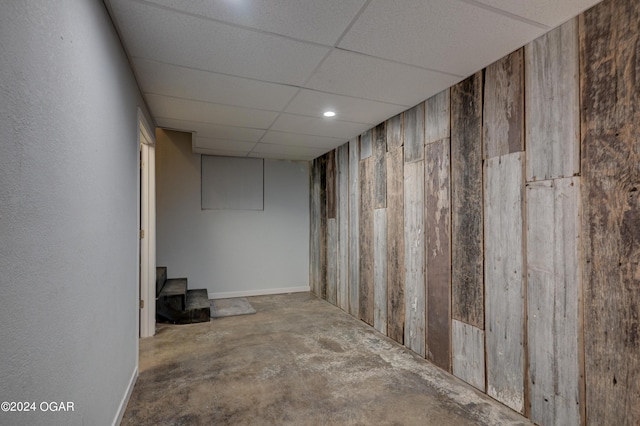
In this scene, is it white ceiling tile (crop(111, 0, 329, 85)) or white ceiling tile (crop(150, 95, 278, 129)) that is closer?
white ceiling tile (crop(111, 0, 329, 85))

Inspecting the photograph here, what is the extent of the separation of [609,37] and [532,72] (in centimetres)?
40

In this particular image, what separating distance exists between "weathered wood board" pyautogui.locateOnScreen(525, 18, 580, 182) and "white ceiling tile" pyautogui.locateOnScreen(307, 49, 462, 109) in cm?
61

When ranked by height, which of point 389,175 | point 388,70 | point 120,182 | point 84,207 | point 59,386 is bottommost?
point 59,386

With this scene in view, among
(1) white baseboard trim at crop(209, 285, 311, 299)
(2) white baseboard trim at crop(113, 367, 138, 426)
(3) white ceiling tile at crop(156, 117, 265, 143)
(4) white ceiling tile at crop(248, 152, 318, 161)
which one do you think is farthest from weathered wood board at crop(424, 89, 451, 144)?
(1) white baseboard trim at crop(209, 285, 311, 299)

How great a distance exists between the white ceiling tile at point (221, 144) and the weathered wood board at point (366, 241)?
1730mm

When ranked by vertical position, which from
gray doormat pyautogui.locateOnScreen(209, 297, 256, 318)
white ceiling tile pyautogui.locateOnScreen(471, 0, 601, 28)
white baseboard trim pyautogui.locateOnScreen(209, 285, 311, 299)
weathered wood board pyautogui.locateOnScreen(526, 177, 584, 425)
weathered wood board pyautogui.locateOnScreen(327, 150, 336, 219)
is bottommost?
gray doormat pyautogui.locateOnScreen(209, 297, 256, 318)

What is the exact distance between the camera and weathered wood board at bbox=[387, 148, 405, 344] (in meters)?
3.24

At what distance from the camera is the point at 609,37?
1.59 metres

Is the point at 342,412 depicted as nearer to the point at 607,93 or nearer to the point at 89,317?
the point at 89,317

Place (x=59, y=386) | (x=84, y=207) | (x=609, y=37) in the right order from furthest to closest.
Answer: (x=609, y=37) < (x=84, y=207) < (x=59, y=386)

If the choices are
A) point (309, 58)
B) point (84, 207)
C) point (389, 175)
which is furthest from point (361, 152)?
point (84, 207)

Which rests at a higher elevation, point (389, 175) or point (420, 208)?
point (389, 175)

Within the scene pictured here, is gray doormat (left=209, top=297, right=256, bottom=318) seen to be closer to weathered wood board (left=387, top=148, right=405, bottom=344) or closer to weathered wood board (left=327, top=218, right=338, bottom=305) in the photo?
weathered wood board (left=327, top=218, right=338, bottom=305)

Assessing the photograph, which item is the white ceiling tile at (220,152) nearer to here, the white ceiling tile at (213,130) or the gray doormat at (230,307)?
the white ceiling tile at (213,130)
